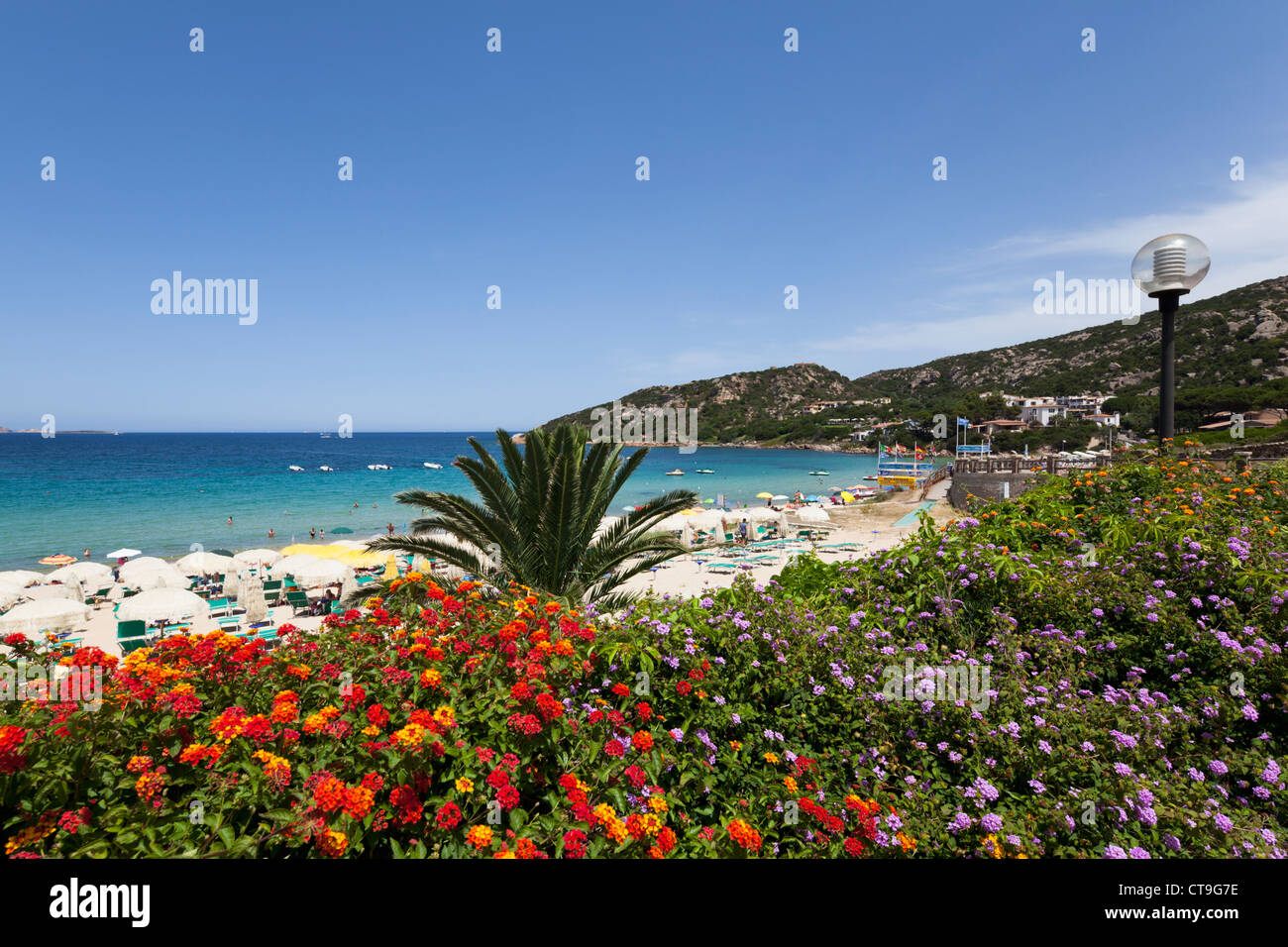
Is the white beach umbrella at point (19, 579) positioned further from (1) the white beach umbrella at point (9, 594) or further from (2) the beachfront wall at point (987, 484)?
(2) the beachfront wall at point (987, 484)

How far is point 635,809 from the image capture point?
216 centimetres

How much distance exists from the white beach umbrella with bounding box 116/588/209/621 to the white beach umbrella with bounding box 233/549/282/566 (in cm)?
596

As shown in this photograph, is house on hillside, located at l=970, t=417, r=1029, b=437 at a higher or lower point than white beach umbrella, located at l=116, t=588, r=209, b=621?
higher

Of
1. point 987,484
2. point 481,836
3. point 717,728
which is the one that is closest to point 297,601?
point 717,728

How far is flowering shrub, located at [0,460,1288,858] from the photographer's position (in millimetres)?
1833

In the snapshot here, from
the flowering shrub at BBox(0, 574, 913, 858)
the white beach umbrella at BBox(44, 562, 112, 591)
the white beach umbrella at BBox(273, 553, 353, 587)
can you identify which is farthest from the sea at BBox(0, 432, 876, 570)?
the white beach umbrella at BBox(44, 562, 112, 591)

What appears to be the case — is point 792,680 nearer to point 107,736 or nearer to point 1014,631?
point 1014,631

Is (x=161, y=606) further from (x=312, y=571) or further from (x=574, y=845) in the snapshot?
(x=574, y=845)

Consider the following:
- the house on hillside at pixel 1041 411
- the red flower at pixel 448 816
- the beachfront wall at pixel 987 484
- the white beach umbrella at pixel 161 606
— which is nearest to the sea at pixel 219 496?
the red flower at pixel 448 816

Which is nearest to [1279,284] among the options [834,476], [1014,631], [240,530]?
[834,476]

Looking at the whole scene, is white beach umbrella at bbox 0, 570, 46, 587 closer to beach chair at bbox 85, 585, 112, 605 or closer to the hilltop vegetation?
beach chair at bbox 85, 585, 112, 605
